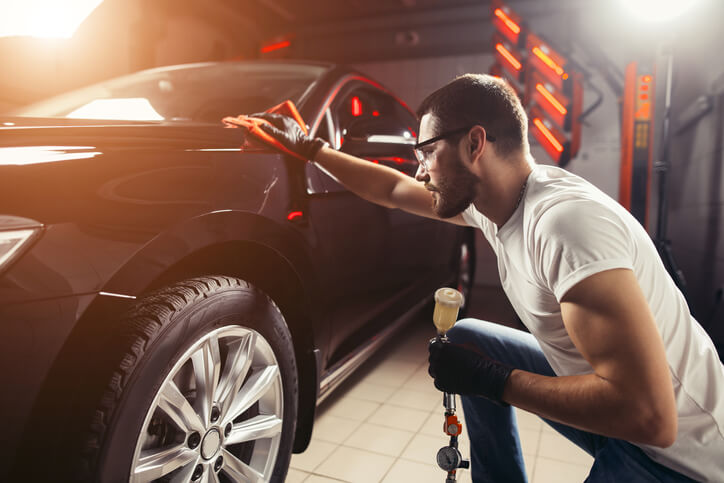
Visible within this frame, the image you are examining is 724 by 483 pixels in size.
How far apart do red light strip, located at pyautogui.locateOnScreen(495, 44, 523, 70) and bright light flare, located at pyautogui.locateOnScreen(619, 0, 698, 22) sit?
6.59ft

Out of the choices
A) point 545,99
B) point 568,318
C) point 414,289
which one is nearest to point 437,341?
point 568,318

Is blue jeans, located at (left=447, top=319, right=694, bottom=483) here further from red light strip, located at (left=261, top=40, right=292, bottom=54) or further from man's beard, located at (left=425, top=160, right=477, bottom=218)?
red light strip, located at (left=261, top=40, right=292, bottom=54)

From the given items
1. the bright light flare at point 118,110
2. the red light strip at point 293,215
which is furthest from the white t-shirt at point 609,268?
the bright light flare at point 118,110

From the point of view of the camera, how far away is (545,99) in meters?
4.96

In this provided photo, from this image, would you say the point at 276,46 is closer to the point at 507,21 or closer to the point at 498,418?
the point at 507,21

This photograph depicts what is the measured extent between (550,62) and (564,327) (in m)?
4.51

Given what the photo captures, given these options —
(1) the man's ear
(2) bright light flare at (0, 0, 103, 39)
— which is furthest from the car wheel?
(2) bright light flare at (0, 0, 103, 39)

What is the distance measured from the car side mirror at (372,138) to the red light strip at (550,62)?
3.64 metres

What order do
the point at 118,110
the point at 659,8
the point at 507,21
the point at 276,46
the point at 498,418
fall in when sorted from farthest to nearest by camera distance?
the point at 276,46
the point at 507,21
the point at 659,8
the point at 118,110
the point at 498,418

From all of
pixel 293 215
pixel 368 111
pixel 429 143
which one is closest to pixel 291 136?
pixel 293 215

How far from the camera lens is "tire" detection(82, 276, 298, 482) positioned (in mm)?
856

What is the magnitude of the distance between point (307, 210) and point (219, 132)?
1.05ft

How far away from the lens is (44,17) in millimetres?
3699

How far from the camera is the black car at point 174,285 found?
778 millimetres
